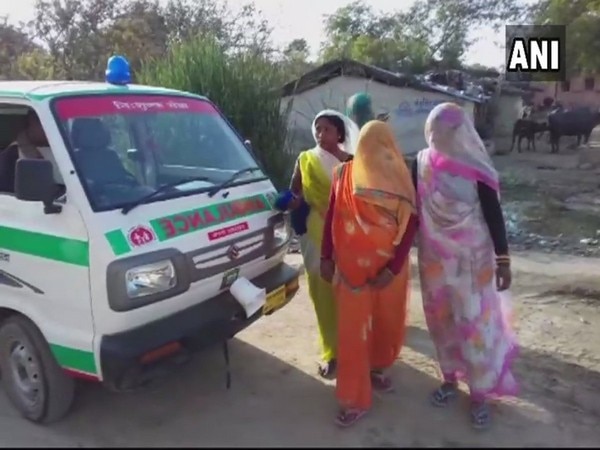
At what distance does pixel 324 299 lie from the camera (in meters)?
3.98

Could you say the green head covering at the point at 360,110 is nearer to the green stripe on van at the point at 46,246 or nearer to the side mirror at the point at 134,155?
the side mirror at the point at 134,155

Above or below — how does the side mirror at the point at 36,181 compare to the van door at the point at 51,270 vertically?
above

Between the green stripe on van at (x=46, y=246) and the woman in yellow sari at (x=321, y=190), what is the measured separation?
54.3 inches

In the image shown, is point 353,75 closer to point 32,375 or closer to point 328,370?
point 328,370

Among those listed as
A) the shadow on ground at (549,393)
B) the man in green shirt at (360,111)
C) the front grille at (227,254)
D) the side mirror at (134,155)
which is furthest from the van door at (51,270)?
the shadow on ground at (549,393)

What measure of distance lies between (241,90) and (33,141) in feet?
21.5

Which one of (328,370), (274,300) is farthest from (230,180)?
Result: (328,370)

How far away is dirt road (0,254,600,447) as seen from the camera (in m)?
3.28

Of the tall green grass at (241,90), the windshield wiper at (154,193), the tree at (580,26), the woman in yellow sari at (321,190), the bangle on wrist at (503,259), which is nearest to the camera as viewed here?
the windshield wiper at (154,193)

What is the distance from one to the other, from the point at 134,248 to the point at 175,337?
1.59 ft

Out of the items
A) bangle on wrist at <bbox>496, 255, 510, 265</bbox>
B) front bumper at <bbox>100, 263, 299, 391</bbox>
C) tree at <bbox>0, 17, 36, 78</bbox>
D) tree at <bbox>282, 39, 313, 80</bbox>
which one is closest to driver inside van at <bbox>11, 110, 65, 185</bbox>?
front bumper at <bbox>100, 263, 299, 391</bbox>

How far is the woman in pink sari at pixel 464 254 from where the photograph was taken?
326 cm

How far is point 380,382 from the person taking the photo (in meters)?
3.90

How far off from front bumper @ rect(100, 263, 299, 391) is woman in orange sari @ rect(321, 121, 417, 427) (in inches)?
23.2
